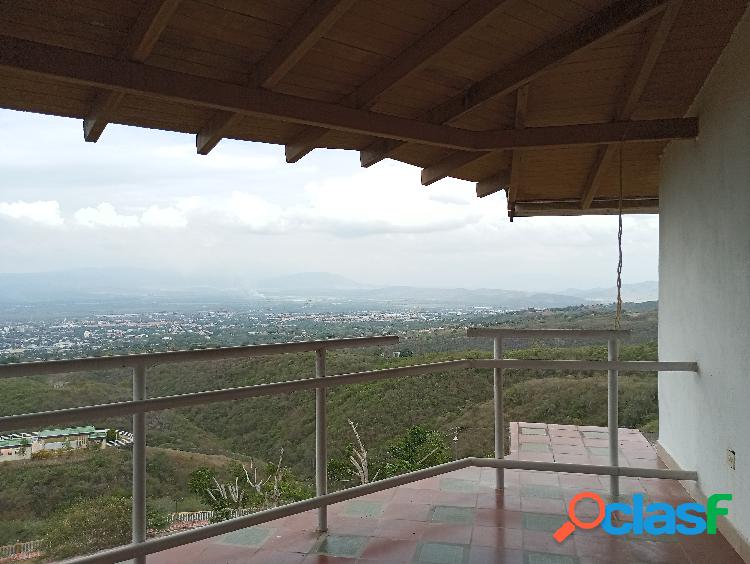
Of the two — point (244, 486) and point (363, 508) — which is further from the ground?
point (363, 508)

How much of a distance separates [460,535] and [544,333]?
1.10m

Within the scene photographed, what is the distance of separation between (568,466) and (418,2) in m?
2.45

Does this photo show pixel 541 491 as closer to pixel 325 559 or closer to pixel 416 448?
pixel 325 559

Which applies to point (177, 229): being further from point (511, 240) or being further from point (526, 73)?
point (526, 73)

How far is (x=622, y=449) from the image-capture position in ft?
15.3

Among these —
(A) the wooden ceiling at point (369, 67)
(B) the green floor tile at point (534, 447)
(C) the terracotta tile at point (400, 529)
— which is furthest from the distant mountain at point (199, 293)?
(C) the terracotta tile at point (400, 529)

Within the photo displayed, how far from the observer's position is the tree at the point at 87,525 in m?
3.01

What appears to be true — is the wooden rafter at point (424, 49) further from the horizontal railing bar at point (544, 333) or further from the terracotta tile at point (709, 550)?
the terracotta tile at point (709, 550)

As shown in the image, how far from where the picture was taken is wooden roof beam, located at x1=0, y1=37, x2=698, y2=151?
6.53 ft

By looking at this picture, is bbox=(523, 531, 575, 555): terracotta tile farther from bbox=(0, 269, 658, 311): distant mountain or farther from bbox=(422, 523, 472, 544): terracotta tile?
bbox=(0, 269, 658, 311): distant mountain

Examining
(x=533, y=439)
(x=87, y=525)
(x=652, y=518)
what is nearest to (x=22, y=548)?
(x=87, y=525)

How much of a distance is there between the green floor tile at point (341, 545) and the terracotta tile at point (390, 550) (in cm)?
4

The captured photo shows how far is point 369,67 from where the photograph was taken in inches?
102

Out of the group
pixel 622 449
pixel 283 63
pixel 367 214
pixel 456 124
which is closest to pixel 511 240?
pixel 622 449
